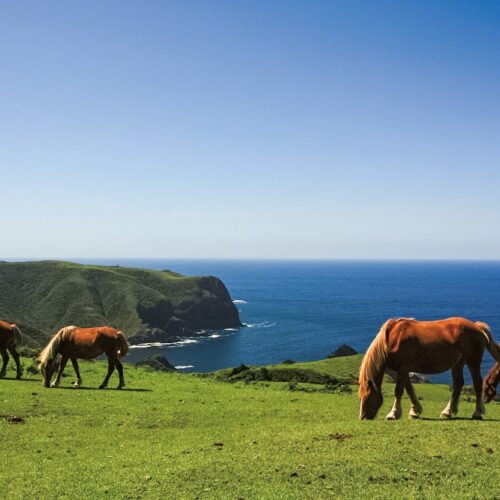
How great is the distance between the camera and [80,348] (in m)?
23.5

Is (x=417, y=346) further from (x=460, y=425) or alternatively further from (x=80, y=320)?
(x=80, y=320)

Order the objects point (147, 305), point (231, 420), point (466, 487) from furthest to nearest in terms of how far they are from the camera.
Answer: point (147, 305) < point (231, 420) < point (466, 487)

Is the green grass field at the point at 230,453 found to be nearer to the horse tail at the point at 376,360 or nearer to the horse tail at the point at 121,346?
the horse tail at the point at 376,360

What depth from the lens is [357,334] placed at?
15250cm

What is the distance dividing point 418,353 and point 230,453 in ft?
20.9

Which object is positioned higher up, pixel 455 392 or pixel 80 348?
pixel 455 392

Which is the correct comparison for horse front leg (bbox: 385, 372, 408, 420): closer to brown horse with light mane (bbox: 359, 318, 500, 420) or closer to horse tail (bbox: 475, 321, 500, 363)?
brown horse with light mane (bbox: 359, 318, 500, 420)

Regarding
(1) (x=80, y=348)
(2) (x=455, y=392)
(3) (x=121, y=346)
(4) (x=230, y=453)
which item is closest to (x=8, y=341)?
(1) (x=80, y=348)

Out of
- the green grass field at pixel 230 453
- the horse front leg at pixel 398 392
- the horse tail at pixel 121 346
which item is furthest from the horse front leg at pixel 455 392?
the horse tail at pixel 121 346

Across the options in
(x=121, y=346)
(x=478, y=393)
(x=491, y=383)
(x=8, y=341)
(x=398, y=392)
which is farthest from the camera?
(x=8, y=341)

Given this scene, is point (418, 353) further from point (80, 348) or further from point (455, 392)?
point (80, 348)

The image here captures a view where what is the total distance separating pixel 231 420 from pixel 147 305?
17615cm

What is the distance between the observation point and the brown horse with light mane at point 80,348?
23.0 metres

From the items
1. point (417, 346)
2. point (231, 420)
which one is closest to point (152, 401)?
point (231, 420)
